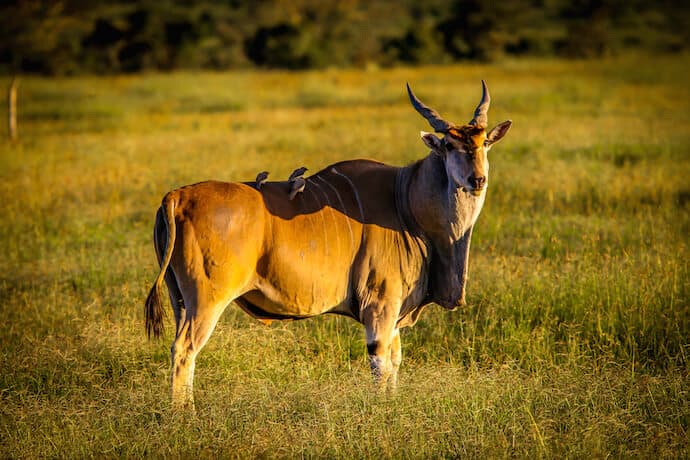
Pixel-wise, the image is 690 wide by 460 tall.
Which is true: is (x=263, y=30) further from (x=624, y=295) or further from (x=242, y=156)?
(x=624, y=295)

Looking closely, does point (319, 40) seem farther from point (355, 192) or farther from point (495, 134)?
point (495, 134)

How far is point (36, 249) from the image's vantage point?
31.6 ft

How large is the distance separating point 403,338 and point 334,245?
A: 1.72 meters

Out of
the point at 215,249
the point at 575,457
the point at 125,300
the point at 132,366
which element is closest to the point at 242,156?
the point at 125,300

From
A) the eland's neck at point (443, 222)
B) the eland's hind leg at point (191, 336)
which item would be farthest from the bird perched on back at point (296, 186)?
the eland's hind leg at point (191, 336)

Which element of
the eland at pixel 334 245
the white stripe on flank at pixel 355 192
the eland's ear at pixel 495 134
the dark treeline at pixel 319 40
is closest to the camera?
the eland at pixel 334 245

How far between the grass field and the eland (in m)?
0.48

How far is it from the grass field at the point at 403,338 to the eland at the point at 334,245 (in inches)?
18.7

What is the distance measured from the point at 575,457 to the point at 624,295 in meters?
2.70

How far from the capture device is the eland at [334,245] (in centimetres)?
514

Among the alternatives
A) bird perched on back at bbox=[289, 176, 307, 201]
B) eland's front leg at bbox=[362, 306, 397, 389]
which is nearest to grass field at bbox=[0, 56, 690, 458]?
eland's front leg at bbox=[362, 306, 397, 389]

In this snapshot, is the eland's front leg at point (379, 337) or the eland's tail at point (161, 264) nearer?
the eland's tail at point (161, 264)

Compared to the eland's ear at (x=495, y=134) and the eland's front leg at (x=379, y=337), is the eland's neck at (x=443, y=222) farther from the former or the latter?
the eland's front leg at (x=379, y=337)

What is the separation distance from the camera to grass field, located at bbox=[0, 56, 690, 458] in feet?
16.5
